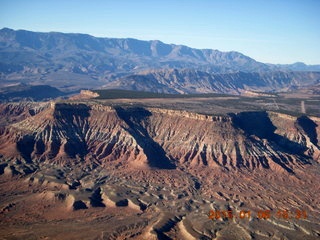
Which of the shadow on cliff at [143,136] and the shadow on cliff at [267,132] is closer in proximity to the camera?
A: the shadow on cliff at [143,136]

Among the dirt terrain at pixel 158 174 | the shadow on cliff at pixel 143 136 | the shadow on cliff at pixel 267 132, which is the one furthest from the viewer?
the shadow on cliff at pixel 267 132

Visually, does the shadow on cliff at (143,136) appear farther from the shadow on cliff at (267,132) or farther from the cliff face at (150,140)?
the shadow on cliff at (267,132)

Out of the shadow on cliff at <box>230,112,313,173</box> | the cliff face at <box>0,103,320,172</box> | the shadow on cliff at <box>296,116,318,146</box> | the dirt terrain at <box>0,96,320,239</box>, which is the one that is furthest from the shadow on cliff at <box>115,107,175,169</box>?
the shadow on cliff at <box>296,116,318,146</box>

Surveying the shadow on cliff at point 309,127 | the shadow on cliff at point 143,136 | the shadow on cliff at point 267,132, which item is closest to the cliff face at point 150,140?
the shadow on cliff at point 143,136

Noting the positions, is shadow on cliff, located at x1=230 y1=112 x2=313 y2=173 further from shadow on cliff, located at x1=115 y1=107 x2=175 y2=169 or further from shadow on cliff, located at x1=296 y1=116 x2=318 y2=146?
shadow on cliff, located at x1=115 y1=107 x2=175 y2=169

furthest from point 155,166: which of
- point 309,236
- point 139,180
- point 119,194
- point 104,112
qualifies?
point 309,236

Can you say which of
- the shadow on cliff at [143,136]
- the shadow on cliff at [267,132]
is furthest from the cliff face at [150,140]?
the shadow on cliff at [267,132]

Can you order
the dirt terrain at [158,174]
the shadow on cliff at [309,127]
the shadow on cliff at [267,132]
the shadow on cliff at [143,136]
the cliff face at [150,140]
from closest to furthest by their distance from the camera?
1. the dirt terrain at [158,174]
2. the cliff face at [150,140]
3. the shadow on cliff at [143,136]
4. the shadow on cliff at [267,132]
5. the shadow on cliff at [309,127]

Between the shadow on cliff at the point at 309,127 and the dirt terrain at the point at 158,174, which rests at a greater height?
the shadow on cliff at the point at 309,127

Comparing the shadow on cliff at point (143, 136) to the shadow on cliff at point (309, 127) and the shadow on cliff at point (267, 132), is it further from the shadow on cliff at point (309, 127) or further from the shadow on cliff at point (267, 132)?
the shadow on cliff at point (309, 127)
